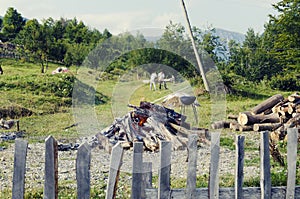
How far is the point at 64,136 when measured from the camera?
9.12 m

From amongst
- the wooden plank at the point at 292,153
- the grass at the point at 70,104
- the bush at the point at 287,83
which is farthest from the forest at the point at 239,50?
the wooden plank at the point at 292,153

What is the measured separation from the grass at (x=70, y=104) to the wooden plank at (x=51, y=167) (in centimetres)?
134

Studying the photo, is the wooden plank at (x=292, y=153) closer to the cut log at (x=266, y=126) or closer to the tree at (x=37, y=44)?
the cut log at (x=266, y=126)

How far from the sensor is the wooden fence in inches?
120

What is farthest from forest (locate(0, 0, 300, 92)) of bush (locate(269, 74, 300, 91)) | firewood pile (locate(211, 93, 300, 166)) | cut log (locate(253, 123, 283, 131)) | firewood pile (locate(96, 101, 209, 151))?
firewood pile (locate(96, 101, 209, 151))

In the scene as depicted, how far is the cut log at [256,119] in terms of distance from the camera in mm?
9688

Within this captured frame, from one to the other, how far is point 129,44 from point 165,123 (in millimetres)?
2436

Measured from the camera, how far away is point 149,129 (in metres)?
7.59

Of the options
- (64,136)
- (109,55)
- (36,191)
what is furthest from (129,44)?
(64,136)

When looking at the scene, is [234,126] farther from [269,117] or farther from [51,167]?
[51,167]

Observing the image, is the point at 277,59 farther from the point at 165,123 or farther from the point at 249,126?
the point at 165,123

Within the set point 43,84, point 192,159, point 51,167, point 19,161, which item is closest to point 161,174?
point 192,159

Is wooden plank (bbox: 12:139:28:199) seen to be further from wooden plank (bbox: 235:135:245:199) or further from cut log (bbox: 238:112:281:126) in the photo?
cut log (bbox: 238:112:281:126)

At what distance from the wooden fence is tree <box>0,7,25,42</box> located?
23.9m
